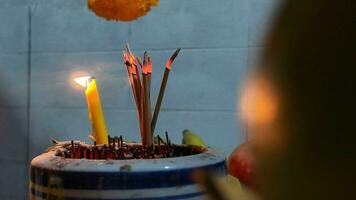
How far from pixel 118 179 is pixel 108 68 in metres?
1.08

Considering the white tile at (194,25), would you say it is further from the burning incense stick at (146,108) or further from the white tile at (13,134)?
the burning incense stick at (146,108)

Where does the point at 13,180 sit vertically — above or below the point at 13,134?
below

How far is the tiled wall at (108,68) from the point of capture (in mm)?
1275

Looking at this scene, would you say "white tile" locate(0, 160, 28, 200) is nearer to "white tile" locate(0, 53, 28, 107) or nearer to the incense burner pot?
"white tile" locate(0, 53, 28, 107)

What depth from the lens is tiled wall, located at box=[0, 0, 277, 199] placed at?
1.28 meters

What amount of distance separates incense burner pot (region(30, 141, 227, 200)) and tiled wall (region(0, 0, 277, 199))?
32.3 inches

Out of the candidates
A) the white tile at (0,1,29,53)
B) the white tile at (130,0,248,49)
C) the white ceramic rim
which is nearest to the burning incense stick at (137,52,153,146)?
the white ceramic rim

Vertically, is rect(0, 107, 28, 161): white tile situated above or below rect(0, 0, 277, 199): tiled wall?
below

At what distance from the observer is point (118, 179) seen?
333mm

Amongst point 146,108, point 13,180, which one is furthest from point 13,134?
point 146,108

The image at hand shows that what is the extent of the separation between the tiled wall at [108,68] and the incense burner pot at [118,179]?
0.82 meters

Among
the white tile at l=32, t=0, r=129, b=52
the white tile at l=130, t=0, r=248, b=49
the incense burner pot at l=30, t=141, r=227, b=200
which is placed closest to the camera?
the incense burner pot at l=30, t=141, r=227, b=200

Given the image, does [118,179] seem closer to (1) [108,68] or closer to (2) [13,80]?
(1) [108,68]

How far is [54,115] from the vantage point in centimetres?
149
